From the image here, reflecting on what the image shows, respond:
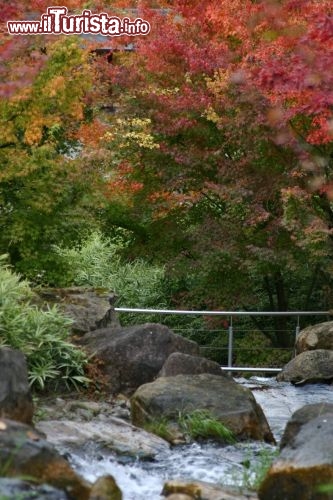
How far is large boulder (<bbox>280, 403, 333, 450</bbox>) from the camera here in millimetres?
8078

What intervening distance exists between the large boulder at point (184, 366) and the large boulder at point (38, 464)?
11.8 feet

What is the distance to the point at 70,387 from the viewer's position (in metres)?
10.2

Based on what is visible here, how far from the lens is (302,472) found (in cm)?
680

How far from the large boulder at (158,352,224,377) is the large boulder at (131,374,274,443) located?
28.9 inches

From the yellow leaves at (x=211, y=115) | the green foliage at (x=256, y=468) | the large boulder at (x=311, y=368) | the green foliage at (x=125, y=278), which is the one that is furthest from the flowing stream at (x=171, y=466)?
the green foliage at (x=125, y=278)

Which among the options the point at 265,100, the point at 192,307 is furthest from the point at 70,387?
the point at 192,307

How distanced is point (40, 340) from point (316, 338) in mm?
5290

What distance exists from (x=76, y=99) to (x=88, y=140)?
241 centimetres

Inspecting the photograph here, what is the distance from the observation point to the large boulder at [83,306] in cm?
1181

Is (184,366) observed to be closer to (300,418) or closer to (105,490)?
(300,418)

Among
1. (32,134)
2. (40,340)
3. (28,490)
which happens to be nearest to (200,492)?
(28,490)

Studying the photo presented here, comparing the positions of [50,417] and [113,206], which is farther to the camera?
[113,206]

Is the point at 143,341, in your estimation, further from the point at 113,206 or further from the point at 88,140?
the point at 88,140

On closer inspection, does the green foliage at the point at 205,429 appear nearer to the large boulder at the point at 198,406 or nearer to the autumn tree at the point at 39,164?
the large boulder at the point at 198,406
